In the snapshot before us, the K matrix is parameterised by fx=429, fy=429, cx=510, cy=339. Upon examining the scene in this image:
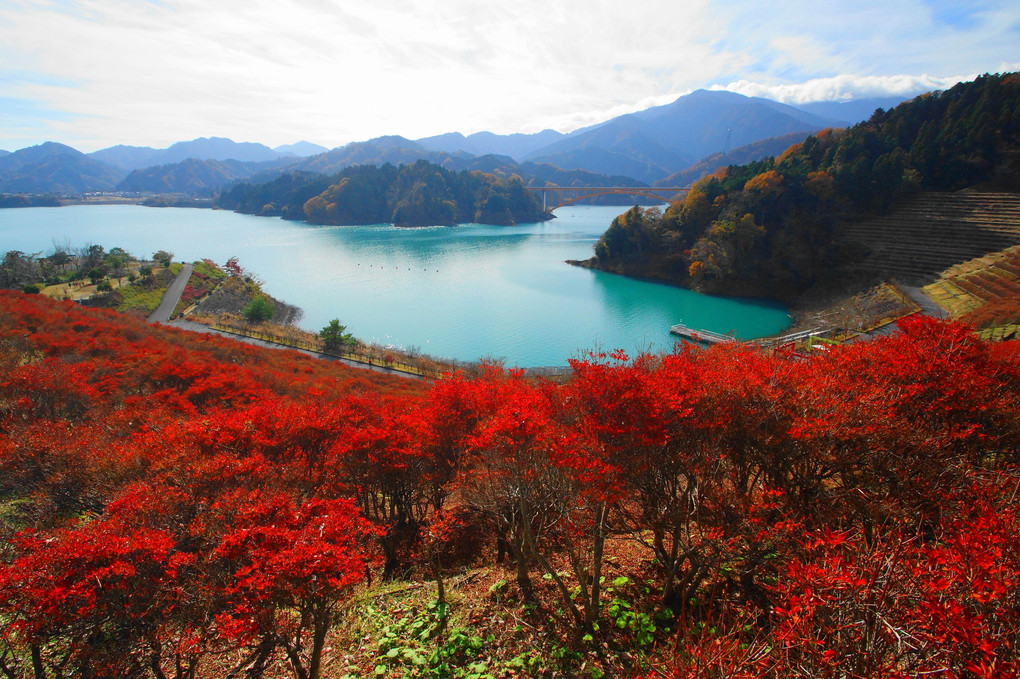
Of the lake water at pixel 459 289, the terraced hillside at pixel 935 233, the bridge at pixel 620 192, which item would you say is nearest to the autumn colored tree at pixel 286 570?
the lake water at pixel 459 289

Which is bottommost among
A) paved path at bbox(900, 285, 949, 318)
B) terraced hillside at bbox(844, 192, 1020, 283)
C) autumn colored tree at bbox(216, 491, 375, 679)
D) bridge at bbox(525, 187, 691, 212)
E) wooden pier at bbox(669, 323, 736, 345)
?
wooden pier at bbox(669, 323, 736, 345)

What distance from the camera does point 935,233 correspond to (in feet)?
118

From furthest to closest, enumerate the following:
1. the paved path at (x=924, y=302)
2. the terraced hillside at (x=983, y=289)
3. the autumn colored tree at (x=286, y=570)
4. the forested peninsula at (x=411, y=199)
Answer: the forested peninsula at (x=411, y=199)
the paved path at (x=924, y=302)
the terraced hillside at (x=983, y=289)
the autumn colored tree at (x=286, y=570)

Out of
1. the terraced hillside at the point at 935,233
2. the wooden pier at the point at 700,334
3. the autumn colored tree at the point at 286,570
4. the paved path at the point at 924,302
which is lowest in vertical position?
Result: the wooden pier at the point at 700,334

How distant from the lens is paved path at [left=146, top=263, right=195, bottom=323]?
34281 millimetres

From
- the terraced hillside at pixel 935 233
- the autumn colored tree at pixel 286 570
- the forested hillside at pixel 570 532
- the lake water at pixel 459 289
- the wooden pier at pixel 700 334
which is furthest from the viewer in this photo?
the terraced hillside at pixel 935 233

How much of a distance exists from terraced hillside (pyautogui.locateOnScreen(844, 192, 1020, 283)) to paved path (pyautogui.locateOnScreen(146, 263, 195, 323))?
2312 inches

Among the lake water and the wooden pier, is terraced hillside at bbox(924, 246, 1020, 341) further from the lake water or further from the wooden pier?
the wooden pier

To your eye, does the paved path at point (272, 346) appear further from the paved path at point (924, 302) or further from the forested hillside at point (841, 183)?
the forested hillside at point (841, 183)

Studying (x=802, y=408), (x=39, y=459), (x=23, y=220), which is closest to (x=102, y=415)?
(x=39, y=459)

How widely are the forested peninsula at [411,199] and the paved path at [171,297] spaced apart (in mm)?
65776

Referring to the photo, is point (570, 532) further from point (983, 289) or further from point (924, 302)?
point (924, 302)

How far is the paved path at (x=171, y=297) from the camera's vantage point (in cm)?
3428

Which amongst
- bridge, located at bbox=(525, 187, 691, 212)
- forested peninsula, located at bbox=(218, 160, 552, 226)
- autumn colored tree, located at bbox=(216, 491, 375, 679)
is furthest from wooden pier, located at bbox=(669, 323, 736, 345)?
forested peninsula, located at bbox=(218, 160, 552, 226)
